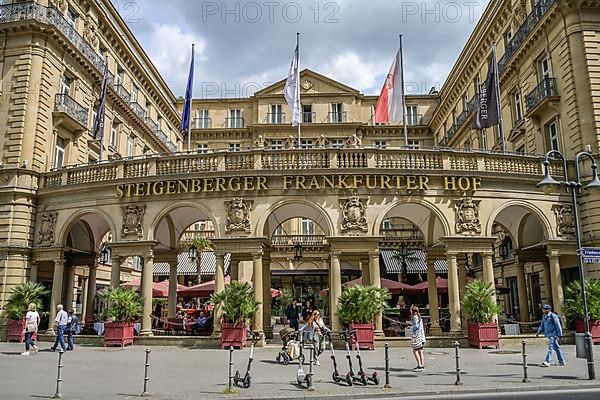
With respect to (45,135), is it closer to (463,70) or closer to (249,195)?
(249,195)

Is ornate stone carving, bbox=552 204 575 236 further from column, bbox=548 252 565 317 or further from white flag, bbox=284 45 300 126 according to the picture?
white flag, bbox=284 45 300 126

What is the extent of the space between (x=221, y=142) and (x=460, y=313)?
35226 millimetres

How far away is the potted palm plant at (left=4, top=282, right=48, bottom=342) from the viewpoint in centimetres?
2292

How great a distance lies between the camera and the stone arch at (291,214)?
21.5m

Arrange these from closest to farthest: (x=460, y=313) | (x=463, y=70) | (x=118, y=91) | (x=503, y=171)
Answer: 1. (x=460, y=313)
2. (x=503, y=171)
3. (x=118, y=91)
4. (x=463, y=70)

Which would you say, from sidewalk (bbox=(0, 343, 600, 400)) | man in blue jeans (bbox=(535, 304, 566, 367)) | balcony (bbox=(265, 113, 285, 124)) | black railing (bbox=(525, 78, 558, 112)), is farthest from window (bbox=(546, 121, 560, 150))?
balcony (bbox=(265, 113, 285, 124))

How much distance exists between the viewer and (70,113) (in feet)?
93.0

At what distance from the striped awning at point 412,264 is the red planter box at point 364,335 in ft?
66.7

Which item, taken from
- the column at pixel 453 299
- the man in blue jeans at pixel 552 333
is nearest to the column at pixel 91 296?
the column at pixel 453 299

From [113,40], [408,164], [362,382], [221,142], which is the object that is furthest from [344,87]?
[362,382]

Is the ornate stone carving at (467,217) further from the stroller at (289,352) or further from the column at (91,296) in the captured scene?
the column at (91,296)

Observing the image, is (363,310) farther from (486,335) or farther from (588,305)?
(588,305)

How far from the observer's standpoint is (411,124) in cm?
5116

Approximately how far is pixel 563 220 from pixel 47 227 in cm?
2427
